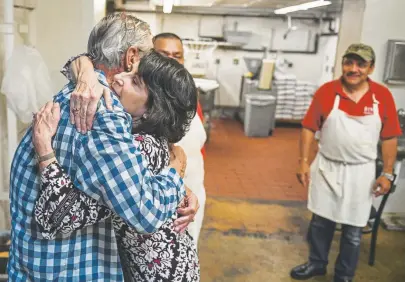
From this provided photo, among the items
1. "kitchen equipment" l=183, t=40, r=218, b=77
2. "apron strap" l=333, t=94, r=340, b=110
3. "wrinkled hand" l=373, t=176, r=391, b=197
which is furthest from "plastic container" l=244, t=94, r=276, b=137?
"wrinkled hand" l=373, t=176, r=391, b=197

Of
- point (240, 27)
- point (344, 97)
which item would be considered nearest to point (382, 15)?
point (344, 97)

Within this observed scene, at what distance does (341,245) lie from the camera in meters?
2.88

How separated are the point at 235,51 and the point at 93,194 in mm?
8879

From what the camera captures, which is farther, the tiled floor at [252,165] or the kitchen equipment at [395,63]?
the tiled floor at [252,165]

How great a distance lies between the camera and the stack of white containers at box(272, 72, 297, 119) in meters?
8.53

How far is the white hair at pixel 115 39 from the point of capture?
1.16m

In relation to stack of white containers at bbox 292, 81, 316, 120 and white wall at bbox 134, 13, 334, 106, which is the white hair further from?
white wall at bbox 134, 13, 334, 106

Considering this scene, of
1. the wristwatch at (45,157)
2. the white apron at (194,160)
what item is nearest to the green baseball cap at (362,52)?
the white apron at (194,160)

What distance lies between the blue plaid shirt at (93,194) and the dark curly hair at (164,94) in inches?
4.9

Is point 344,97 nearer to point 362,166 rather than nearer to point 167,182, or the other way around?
point 362,166

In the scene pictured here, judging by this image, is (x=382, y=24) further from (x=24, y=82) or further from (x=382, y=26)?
(x=24, y=82)

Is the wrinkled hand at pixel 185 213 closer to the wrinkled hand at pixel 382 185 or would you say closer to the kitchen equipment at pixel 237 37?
the wrinkled hand at pixel 382 185

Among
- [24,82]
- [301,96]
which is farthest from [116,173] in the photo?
[301,96]

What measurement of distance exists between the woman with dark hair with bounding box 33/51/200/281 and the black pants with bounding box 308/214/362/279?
6.00 ft
